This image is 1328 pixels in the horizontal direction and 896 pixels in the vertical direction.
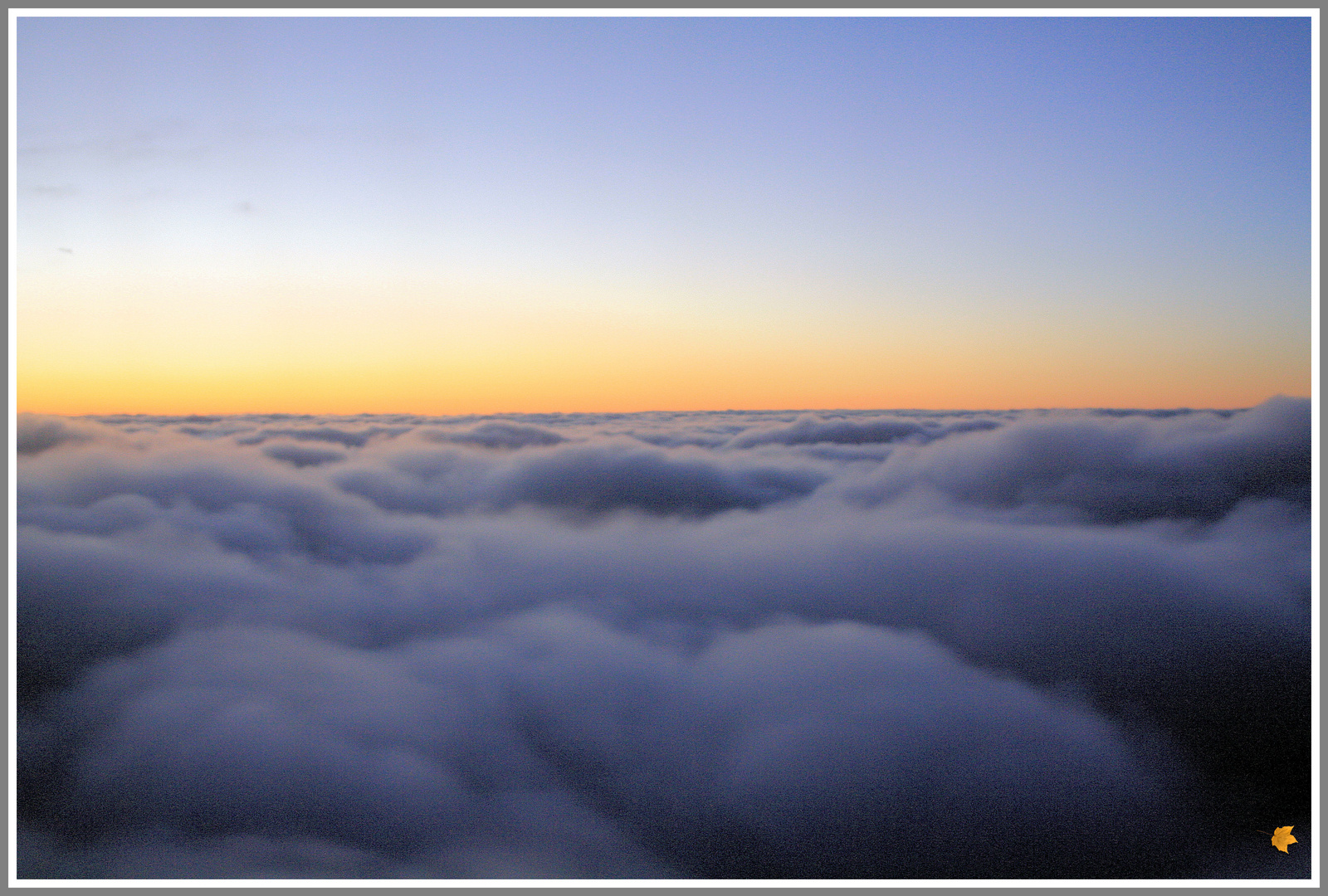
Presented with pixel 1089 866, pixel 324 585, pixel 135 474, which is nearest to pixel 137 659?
pixel 324 585

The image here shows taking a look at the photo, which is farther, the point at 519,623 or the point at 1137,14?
the point at 519,623

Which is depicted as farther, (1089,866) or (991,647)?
(991,647)

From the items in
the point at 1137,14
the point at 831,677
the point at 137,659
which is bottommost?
the point at 831,677

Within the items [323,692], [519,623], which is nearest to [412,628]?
[519,623]

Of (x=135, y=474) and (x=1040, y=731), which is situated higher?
(x=135, y=474)

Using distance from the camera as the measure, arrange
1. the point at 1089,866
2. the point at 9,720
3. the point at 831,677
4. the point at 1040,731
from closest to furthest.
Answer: the point at 9,720
the point at 1089,866
the point at 1040,731
the point at 831,677

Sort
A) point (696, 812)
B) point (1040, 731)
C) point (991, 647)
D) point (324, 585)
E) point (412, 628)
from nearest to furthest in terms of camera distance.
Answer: point (696, 812) → point (1040, 731) → point (991, 647) → point (412, 628) → point (324, 585)

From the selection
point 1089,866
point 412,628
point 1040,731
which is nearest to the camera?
point 1089,866

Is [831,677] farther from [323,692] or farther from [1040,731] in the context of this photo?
[323,692]

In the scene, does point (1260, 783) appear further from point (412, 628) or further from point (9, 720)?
point (412, 628)
